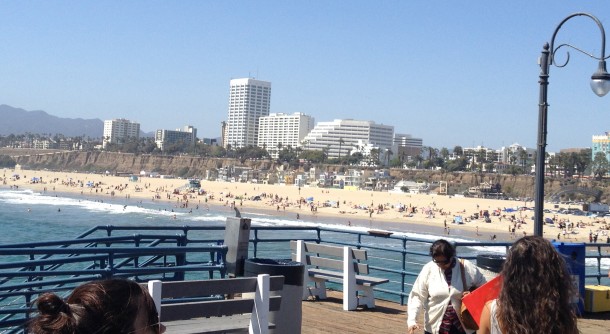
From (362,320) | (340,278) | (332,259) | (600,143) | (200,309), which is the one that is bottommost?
(362,320)

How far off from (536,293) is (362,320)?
263 inches

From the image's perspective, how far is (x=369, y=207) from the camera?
88.1 meters

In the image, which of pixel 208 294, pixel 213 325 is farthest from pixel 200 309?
pixel 213 325

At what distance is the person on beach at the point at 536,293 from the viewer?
267 cm

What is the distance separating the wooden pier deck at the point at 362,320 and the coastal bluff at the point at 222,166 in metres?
110

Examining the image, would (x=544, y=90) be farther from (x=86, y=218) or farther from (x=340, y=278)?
(x=86, y=218)

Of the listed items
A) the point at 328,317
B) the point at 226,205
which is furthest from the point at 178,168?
the point at 328,317

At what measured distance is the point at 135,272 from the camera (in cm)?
694

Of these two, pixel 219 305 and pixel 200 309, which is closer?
pixel 200 309

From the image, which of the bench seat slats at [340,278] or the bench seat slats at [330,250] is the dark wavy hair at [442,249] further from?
the bench seat slats at [340,278]

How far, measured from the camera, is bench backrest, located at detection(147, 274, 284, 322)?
473cm

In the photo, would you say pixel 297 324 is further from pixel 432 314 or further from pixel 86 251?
pixel 86 251

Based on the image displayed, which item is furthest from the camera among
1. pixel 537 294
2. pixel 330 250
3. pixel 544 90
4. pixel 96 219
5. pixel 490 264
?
pixel 96 219

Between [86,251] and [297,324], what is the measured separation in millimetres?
2208
